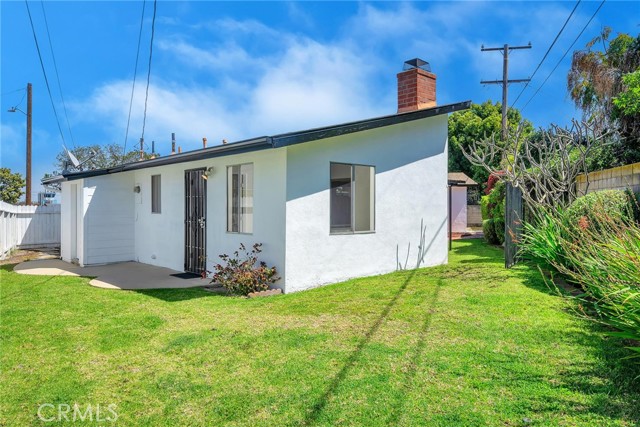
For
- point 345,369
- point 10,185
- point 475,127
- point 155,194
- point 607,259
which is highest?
point 475,127

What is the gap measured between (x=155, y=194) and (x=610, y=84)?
1505cm

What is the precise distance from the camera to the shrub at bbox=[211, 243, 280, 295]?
7250 millimetres

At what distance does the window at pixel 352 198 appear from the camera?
26.8 feet

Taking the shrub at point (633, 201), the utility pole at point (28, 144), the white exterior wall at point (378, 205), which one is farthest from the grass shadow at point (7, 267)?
the shrub at point (633, 201)

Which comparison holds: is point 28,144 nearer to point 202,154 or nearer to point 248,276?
point 202,154

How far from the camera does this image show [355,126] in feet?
25.9

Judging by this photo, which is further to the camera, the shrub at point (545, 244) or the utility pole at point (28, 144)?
the utility pole at point (28, 144)

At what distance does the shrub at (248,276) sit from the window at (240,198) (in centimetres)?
76

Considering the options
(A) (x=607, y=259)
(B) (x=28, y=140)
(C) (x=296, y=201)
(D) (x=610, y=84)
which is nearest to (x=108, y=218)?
(C) (x=296, y=201)

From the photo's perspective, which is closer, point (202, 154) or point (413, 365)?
point (413, 365)

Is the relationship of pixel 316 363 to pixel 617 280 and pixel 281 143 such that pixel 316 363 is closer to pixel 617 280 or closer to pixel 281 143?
pixel 617 280

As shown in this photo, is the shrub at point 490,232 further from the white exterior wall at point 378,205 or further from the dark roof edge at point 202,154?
the dark roof edge at point 202,154

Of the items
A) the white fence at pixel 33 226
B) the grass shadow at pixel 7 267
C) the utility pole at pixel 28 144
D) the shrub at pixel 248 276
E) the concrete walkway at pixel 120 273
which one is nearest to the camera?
the shrub at pixel 248 276

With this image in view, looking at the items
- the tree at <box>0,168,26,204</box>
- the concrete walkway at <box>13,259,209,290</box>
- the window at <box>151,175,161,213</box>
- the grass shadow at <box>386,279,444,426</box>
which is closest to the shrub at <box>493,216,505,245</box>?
the grass shadow at <box>386,279,444,426</box>
